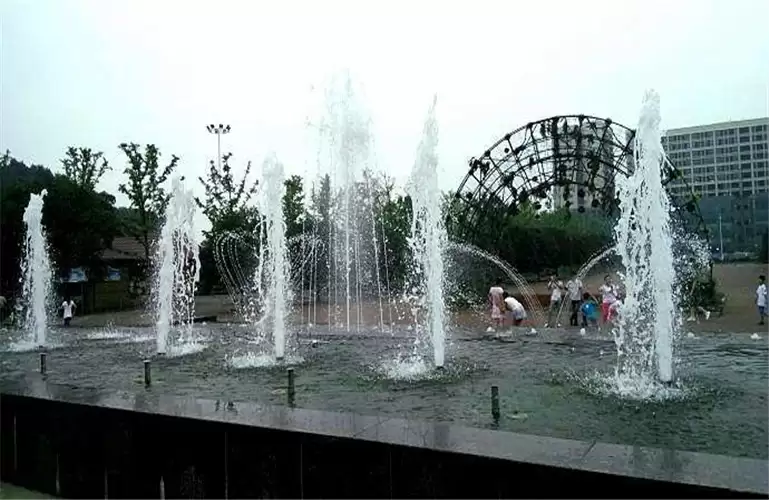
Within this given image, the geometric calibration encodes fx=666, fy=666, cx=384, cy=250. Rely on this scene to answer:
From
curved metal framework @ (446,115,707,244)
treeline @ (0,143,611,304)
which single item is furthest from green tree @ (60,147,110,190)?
curved metal framework @ (446,115,707,244)

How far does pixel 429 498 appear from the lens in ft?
13.1

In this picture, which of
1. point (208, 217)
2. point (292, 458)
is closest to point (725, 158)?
point (208, 217)

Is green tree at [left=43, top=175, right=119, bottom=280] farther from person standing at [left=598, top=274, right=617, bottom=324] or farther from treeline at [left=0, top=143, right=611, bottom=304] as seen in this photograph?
person standing at [left=598, top=274, right=617, bottom=324]

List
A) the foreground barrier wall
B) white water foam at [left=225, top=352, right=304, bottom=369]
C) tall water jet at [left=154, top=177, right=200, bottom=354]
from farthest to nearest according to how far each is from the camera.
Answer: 1. tall water jet at [left=154, top=177, right=200, bottom=354]
2. white water foam at [left=225, top=352, right=304, bottom=369]
3. the foreground barrier wall

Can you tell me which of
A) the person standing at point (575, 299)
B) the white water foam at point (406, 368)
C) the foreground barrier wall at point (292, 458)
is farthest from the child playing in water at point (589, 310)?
the foreground barrier wall at point (292, 458)

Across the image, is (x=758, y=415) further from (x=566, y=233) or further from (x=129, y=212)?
(x=566, y=233)

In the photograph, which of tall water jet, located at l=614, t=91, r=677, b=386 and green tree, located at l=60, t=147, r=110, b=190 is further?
green tree, located at l=60, t=147, r=110, b=190

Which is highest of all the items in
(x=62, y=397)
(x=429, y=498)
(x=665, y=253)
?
(x=665, y=253)

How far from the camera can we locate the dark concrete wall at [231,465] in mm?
3693

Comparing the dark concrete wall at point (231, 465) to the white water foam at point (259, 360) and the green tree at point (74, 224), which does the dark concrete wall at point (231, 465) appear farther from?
the green tree at point (74, 224)

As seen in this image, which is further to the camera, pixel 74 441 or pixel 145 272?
pixel 145 272

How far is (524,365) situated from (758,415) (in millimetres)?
3269

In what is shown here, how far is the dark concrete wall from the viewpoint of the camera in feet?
12.1

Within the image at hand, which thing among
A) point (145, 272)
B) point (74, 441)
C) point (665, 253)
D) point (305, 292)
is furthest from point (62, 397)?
point (145, 272)
